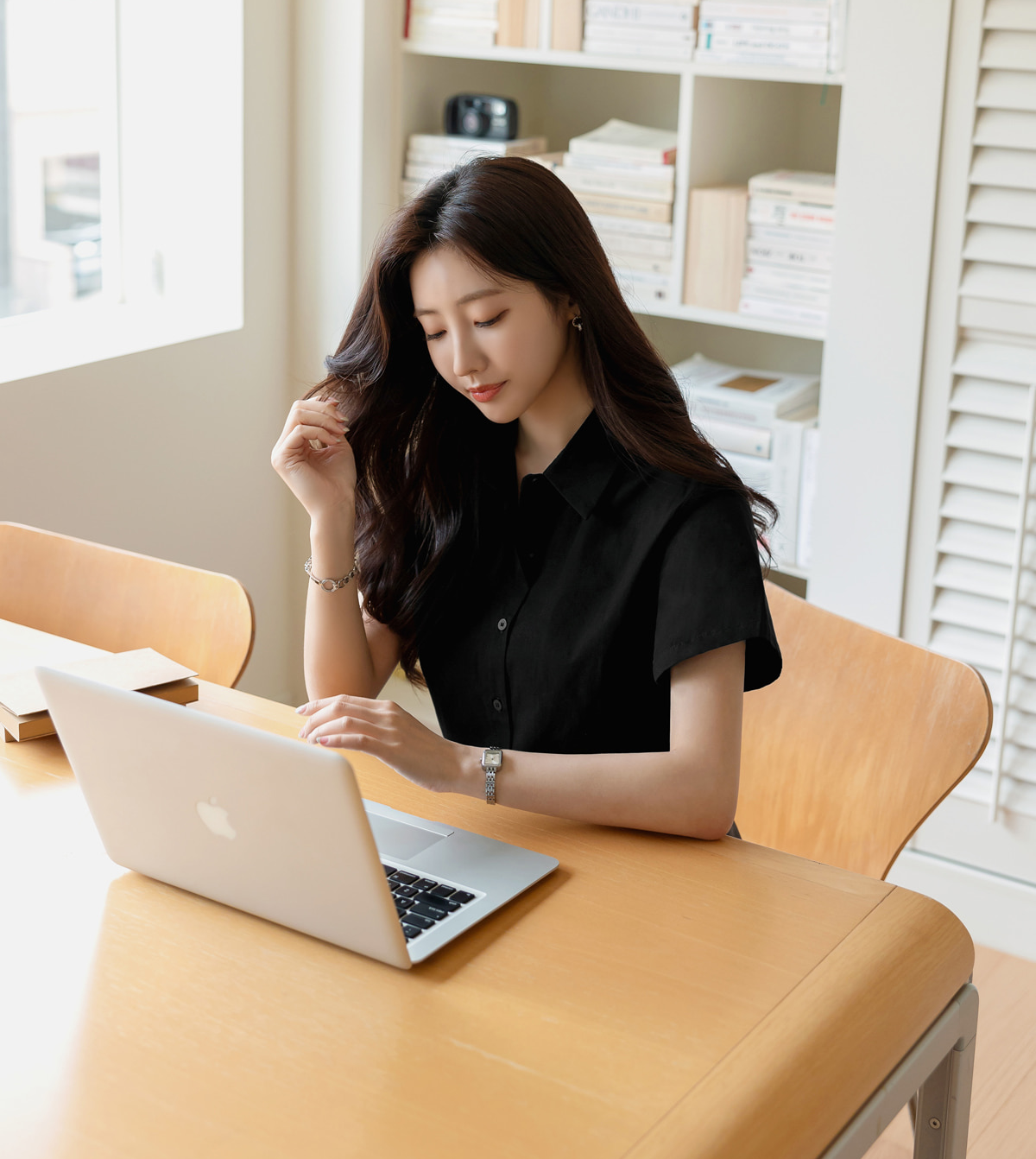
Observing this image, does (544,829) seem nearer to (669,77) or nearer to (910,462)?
(910,462)

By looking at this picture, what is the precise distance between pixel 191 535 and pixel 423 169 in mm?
883

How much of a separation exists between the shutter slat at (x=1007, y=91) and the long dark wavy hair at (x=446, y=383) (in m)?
1.03

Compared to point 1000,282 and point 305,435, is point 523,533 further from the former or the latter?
point 1000,282

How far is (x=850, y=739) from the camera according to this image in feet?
4.93

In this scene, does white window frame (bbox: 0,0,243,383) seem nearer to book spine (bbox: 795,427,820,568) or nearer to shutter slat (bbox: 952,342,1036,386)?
book spine (bbox: 795,427,820,568)

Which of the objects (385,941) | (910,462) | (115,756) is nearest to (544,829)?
(385,941)

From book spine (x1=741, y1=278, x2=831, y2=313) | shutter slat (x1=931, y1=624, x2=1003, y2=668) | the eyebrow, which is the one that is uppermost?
the eyebrow

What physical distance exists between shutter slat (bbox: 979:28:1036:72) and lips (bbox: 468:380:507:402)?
3.88 ft

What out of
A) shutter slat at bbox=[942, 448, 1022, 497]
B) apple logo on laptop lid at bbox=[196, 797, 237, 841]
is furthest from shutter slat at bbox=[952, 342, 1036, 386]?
apple logo on laptop lid at bbox=[196, 797, 237, 841]

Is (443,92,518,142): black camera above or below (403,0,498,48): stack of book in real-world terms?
below

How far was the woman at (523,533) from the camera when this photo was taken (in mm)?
1215

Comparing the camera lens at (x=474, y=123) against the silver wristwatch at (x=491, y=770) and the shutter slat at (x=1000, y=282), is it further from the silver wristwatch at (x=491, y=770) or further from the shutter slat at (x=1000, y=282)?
the silver wristwatch at (x=491, y=770)

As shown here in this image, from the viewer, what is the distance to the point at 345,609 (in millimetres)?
1522

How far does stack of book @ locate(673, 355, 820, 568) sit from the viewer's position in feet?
8.20
